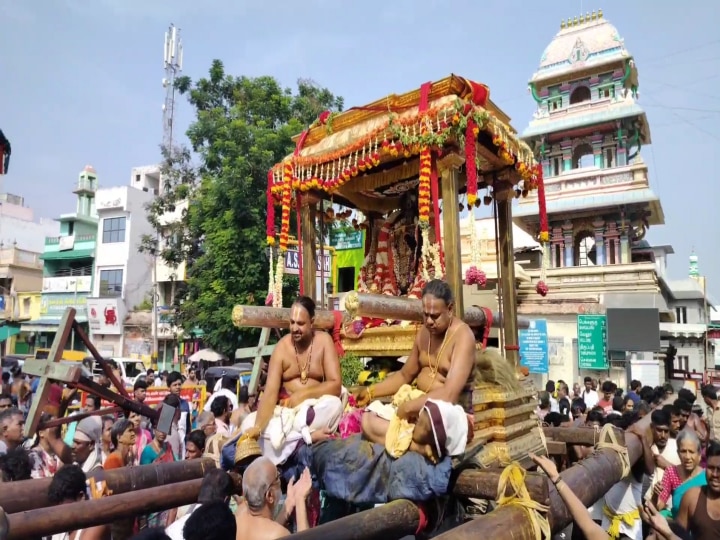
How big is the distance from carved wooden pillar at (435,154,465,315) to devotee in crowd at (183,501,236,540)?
10.4ft

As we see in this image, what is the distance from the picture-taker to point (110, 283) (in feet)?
99.4

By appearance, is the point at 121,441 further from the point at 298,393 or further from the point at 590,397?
the point at 590,397

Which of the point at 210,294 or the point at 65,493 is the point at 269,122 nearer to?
the point at 210,294

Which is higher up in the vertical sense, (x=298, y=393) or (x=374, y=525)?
(x=298, y=393)

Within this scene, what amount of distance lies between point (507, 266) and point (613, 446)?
2984 millimetres

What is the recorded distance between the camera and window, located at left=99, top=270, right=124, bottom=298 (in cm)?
3003

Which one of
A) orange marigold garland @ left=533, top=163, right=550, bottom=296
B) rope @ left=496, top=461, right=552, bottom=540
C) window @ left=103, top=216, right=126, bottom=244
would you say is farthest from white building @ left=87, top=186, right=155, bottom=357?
rope @ left=496, top=461, right=552, bottom=540

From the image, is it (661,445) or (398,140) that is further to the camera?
(661,445)

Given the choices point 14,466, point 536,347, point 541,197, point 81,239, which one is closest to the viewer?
point 14,466

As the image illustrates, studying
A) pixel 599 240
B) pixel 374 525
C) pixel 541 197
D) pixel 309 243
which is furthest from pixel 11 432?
pixel 599 240

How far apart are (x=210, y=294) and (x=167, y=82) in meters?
17.3

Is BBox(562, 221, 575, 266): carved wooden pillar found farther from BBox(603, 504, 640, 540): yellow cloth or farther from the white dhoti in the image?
the white dhoti

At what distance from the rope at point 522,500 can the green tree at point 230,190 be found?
13.5 meters

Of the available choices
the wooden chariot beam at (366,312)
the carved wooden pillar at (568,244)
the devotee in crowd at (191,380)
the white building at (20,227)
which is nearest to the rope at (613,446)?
the wooden chariot beam at (366,312)
